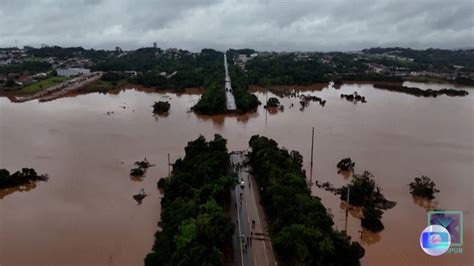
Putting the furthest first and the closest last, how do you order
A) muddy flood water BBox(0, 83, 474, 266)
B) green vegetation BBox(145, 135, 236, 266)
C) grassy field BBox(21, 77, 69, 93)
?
1. grassy field BBox(21, 77, 69, 93)
2. muddy flood water BBox(0, 83, 474, 266)
3. green vegetation BBox(145, 135, 236, 266)

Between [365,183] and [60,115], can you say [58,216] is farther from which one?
[60,115]

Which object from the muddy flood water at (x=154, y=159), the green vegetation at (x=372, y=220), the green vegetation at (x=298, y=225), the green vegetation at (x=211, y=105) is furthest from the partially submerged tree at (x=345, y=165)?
the green vegetation at (x=211, y=105)

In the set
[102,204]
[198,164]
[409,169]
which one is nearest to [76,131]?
[102,204]

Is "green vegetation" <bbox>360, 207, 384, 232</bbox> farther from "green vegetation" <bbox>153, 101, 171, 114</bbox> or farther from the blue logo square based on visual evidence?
"green vegetation" <bbox>153, 101, 171, 114</bbox>

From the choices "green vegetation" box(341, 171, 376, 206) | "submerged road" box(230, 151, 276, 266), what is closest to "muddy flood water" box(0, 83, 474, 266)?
"green vegetation" box(341, 171, 376, 206)

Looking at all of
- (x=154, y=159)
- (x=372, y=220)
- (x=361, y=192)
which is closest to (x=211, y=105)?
(x=154, y=159)
